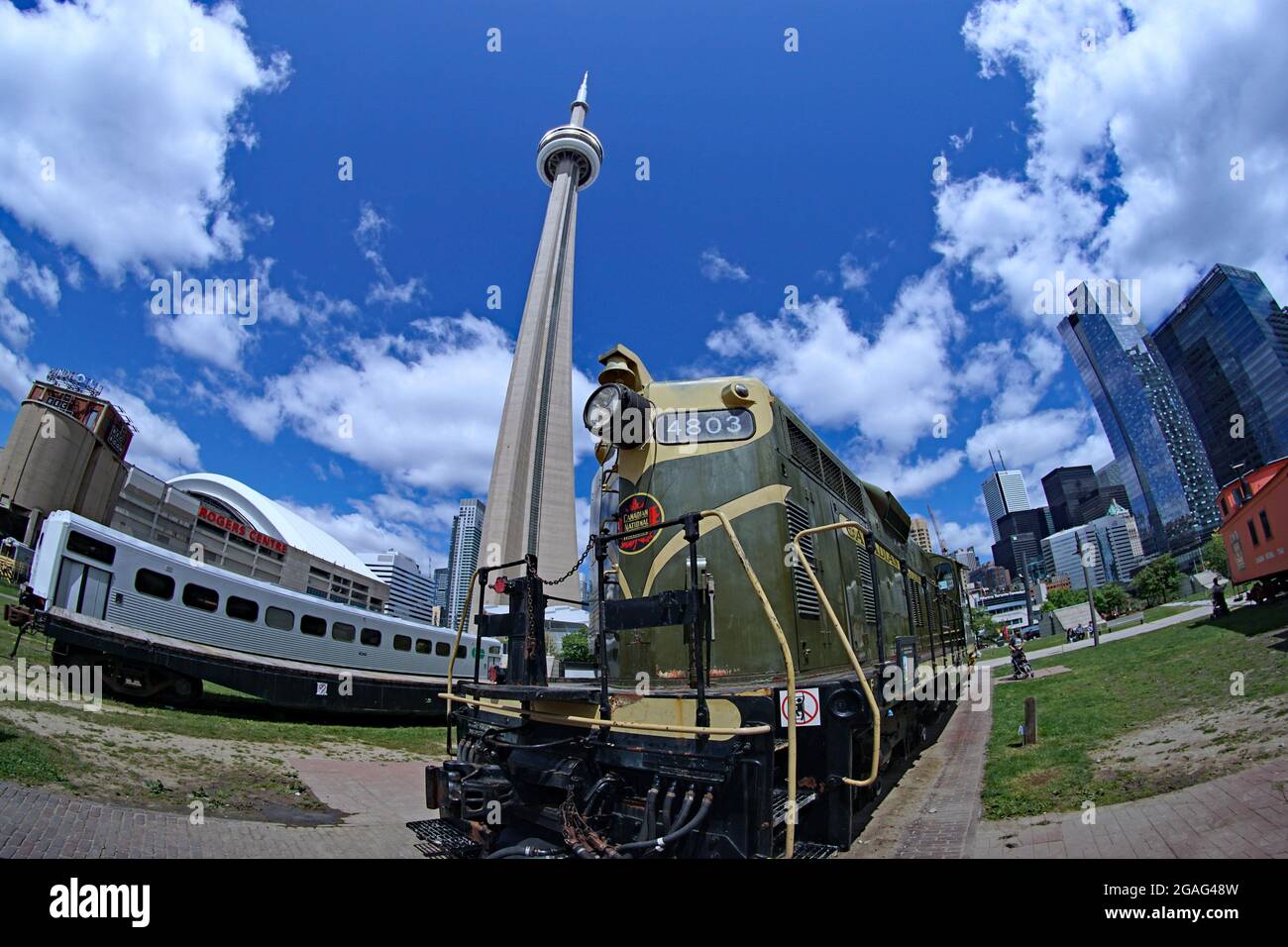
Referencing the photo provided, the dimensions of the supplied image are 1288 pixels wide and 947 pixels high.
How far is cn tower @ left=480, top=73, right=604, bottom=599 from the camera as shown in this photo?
60250 millimetres

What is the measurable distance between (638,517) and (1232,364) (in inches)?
4700

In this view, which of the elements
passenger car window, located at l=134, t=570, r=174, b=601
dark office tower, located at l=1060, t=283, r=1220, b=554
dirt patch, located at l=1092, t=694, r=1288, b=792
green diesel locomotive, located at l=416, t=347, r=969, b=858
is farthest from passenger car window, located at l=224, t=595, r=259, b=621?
dark office tower, located at l=1060, t=283, r=1220, b=554

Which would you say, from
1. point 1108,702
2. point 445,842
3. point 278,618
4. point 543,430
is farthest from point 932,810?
point 543,430

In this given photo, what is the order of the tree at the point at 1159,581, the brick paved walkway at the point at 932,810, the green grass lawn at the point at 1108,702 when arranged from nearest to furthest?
1. the brick paved walkway at the point at 932,810
2. the green grass lawn at the point at 1108,702
3. the tree at the point at 1159,581

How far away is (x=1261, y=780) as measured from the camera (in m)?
4.61

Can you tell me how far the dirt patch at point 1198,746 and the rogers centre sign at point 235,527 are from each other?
48732 mm

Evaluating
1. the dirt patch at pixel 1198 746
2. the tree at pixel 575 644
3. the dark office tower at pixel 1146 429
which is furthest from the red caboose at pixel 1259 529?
the dark office tower at pixel 1146 429

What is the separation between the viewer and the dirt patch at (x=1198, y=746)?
17.3 ft

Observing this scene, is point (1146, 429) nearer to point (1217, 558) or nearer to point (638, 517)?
point (1217, 558)

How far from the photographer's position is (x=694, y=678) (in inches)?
147

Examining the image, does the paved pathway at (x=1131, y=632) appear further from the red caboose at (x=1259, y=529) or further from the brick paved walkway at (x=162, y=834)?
the brick paved walkway at (x=162, y=834)

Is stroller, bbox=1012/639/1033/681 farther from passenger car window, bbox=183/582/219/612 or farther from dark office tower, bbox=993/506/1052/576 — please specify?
dark office tower, bbox=993/506/1052/576

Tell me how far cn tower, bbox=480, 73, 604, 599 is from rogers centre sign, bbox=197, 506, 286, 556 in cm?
1909
